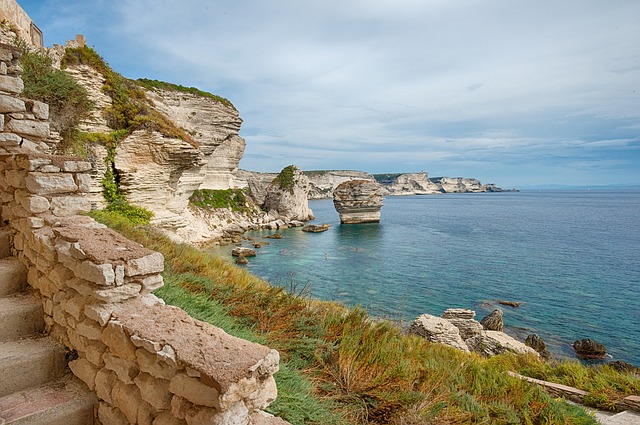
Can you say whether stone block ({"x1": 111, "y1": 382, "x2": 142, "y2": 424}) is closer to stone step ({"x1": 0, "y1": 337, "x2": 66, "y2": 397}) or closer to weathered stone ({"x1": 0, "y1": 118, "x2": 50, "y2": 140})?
stone step ({"x1": 0, "y1": 337, "x2": 66, "y2": 397})

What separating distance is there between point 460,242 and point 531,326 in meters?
21.7

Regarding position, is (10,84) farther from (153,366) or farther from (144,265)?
(153,366)

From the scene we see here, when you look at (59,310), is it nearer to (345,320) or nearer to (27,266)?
(27,266)

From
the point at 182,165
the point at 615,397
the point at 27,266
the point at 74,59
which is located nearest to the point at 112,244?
the point at 27,266

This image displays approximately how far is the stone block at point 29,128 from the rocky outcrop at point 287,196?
4927 centimetres

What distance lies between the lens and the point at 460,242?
38.1 m

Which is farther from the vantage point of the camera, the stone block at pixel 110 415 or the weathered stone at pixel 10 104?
the weathered stone at pixel 10 104

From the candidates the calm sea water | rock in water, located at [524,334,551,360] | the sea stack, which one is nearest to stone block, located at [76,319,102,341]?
the calm sea water

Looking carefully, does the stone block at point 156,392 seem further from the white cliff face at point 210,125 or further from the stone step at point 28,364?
the white cliff face at point 210,125

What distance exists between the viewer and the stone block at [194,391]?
6.26ft

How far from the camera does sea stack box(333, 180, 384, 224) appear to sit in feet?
185

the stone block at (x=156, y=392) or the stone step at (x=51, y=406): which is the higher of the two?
the stone block at (x=156, y=392)

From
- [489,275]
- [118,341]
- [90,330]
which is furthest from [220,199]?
[118,341]

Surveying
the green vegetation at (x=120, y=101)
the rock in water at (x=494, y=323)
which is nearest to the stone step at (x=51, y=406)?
the green vegetation at (x=120, y=101)
